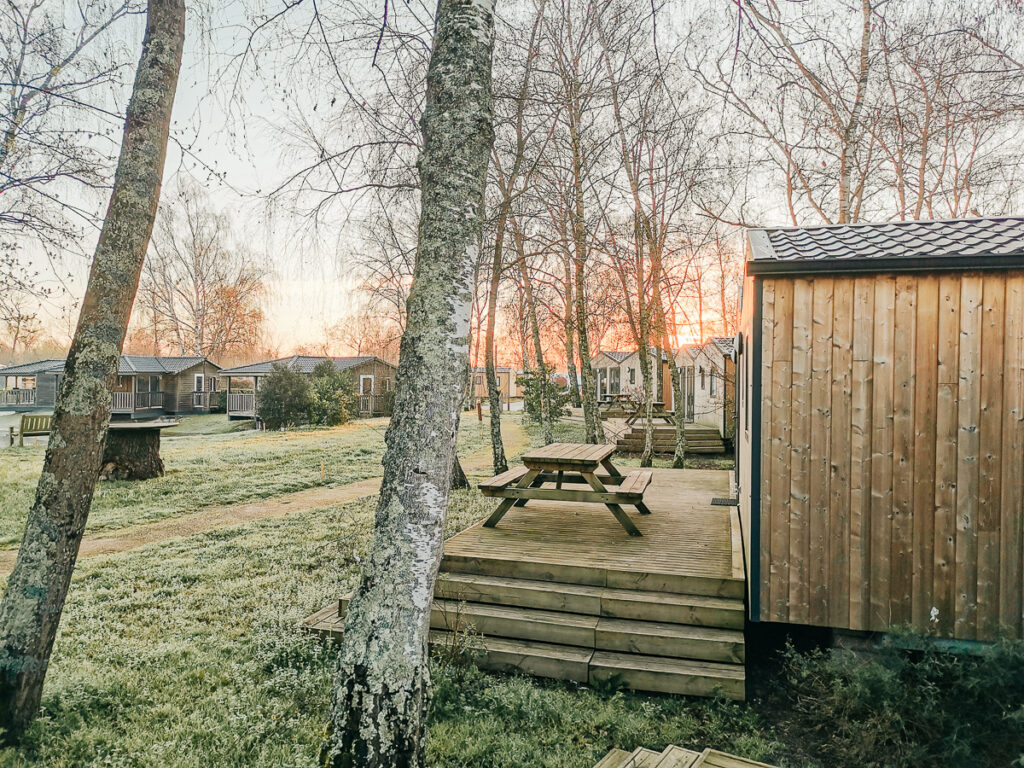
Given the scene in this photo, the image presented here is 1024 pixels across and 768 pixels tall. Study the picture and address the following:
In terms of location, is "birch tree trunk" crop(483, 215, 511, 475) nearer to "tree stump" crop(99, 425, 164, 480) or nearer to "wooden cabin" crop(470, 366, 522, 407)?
"tree stump" crop(99, 425, 164, 480)

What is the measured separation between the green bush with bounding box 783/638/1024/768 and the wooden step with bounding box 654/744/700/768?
1058 millimetres

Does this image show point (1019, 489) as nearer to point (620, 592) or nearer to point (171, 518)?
point (620, 592)

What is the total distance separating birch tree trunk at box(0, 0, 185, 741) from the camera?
2.82 metres

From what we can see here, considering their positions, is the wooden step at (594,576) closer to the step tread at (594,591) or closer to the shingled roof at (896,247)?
the step tread at (594,591)

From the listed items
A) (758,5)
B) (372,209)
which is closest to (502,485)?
(758,5)

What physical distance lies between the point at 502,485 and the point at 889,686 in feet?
10.8

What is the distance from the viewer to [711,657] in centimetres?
381

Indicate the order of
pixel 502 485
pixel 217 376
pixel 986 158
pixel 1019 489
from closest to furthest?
pixel 1019 489
pixel 502 485
pixel 986 158
pixel 217 376

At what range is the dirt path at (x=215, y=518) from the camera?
6840 mm

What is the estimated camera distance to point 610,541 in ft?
17.0

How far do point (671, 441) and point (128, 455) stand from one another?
40.1ft

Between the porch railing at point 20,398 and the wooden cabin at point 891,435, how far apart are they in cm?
3928

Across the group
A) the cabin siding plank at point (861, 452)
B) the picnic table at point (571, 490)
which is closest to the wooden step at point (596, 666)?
the cabin siding plank at point (861, 452)

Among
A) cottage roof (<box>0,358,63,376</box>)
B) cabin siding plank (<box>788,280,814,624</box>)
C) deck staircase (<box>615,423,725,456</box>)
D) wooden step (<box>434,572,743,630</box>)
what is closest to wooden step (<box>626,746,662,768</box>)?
wooden step (<box>434,572,743,630</box>)
